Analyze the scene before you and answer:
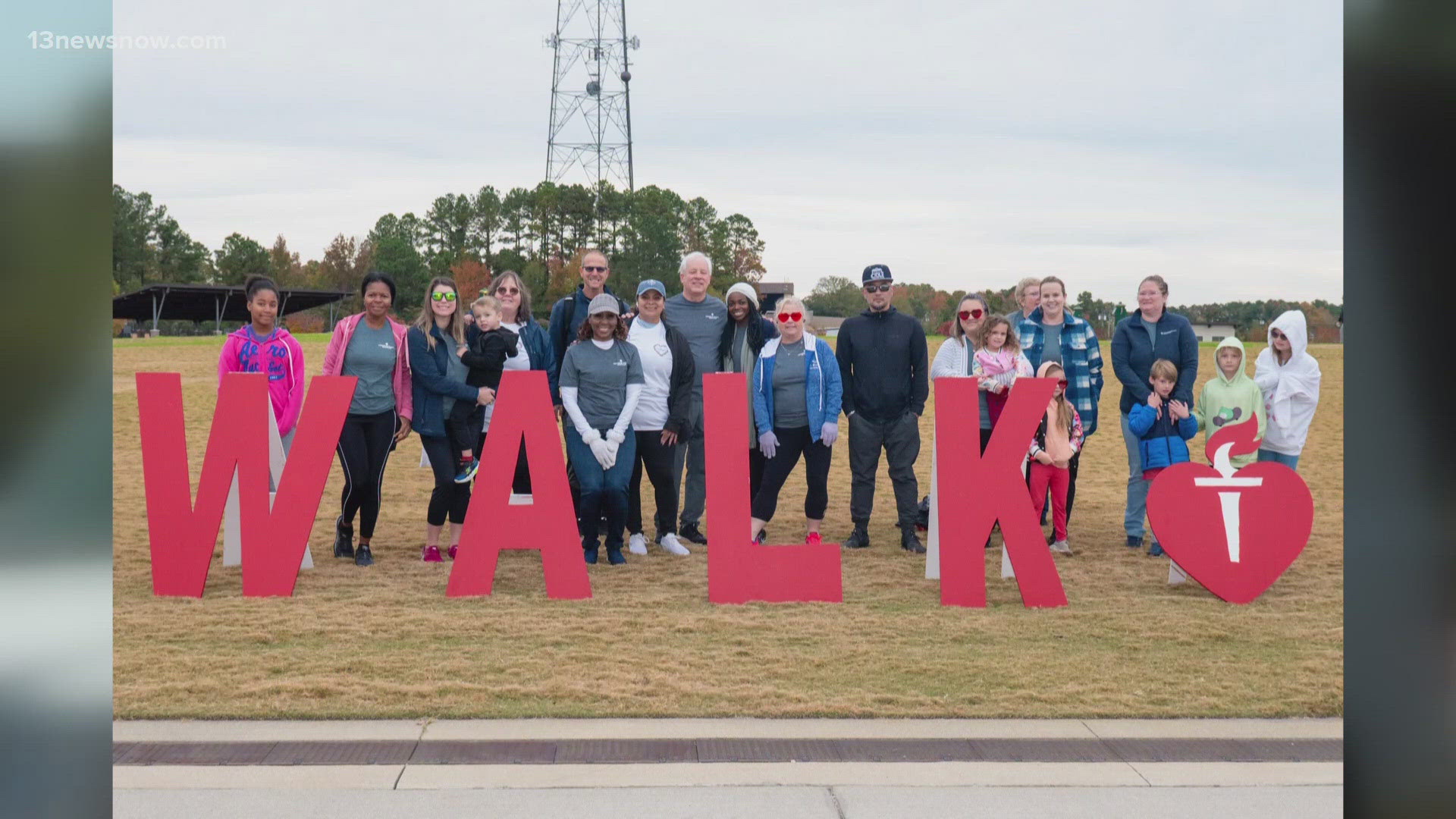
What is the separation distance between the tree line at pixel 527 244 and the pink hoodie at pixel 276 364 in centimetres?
Answer: 5995

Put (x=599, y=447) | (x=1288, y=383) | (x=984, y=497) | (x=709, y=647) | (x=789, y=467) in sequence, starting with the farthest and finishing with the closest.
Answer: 1. (x=789, y=467)
2. (x=1288, y=383)
3. (x=599, y=447)
4. (x=984, y=497)
5. (x=709, y=647)

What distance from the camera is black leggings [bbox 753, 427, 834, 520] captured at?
7.70m

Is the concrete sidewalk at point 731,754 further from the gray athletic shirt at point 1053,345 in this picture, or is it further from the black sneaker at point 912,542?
the gray athletic shirt at point 1053,345

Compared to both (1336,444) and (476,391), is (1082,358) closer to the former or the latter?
(476,391)

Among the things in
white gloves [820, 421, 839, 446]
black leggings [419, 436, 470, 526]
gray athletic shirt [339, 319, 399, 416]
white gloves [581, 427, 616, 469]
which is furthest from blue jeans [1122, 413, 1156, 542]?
gray athletic shirt [339, 319, 399, 416]

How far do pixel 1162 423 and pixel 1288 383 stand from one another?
78 centimetres

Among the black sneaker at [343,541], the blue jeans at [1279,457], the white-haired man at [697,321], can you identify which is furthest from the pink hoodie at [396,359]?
the blue jeans at [1279,457]

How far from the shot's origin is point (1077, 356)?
7824 mm

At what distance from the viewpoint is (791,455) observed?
25.7 feet

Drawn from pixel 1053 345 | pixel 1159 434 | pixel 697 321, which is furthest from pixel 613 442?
pixel 1159 434

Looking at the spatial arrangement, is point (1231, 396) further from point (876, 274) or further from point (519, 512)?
point (519, 512)

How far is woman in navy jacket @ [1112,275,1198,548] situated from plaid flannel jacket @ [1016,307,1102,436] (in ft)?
0.54

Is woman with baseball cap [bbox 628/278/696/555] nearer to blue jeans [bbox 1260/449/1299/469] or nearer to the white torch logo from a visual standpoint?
the white torch logo

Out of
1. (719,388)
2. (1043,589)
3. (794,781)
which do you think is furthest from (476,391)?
(794,781)
